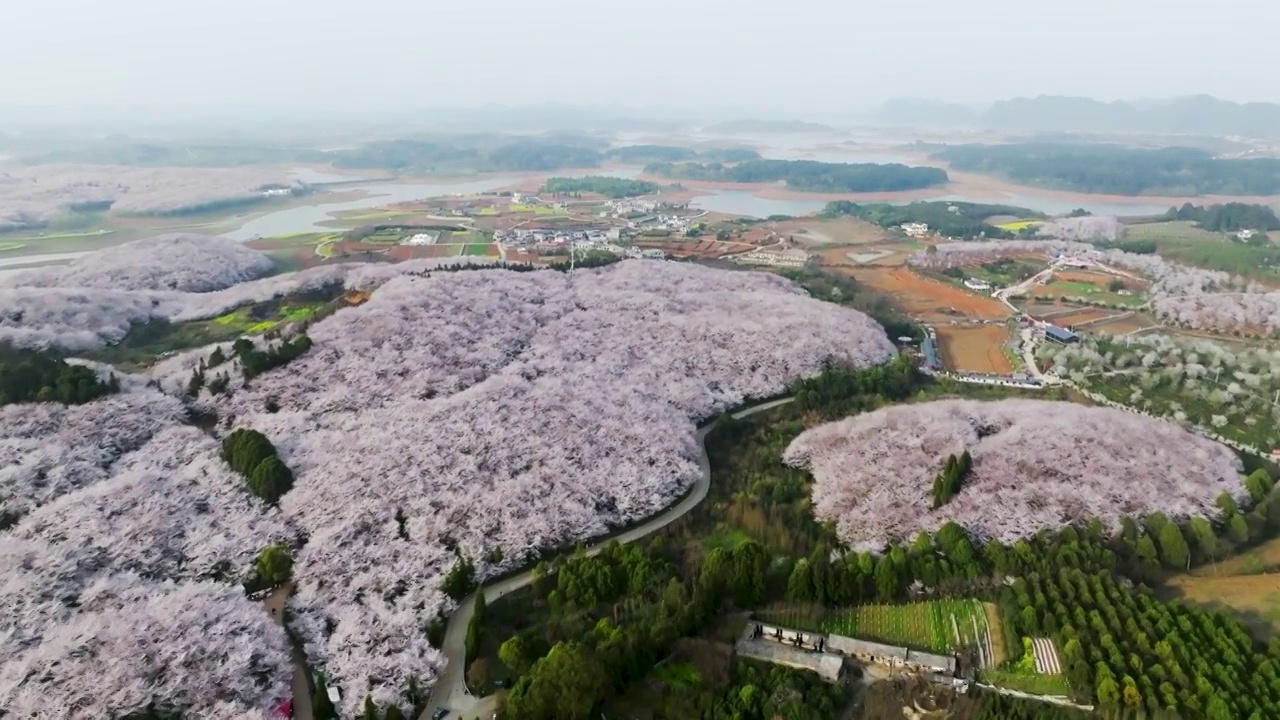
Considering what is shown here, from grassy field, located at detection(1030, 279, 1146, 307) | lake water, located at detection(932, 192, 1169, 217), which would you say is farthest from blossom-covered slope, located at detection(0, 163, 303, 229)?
lake water, located at detection(932, 192, 1169, 217)

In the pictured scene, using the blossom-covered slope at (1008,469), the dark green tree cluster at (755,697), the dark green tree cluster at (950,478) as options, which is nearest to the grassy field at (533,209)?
the blossom-covered slope at (1008,469)

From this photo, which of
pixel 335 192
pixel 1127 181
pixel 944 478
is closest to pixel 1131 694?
pixel 944 478

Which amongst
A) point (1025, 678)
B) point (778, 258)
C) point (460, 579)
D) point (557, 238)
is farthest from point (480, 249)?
point (1025, 678)

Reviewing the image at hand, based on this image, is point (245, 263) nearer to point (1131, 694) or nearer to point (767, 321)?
point (767, 321)

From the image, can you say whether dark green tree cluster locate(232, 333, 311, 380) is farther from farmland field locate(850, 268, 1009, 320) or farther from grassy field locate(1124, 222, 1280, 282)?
grassy field locate(1124, 222, 1280, 282)

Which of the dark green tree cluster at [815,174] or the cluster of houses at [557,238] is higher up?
the dark green tree cluster at [815,174]

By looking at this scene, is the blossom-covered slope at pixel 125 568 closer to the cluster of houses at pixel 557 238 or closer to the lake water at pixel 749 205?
the cluster of houses at pixel 557 238
